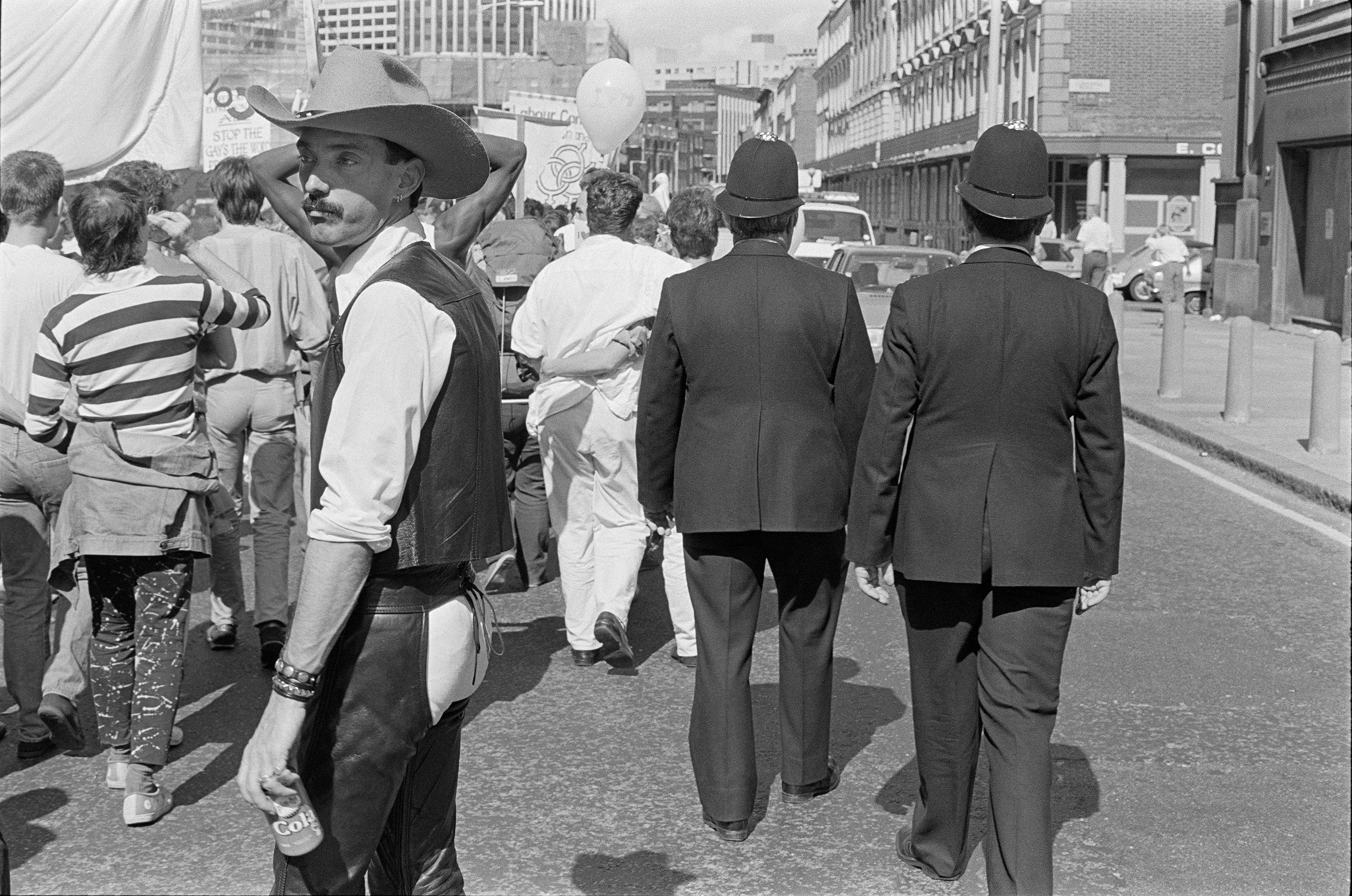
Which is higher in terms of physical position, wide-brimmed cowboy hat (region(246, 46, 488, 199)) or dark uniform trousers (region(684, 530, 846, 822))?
wide-brimmed cowboy hat (region(246, 46, 488, 199))

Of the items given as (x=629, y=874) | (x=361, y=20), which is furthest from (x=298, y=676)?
(x=361, y=20)

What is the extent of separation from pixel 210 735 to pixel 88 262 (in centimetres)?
172

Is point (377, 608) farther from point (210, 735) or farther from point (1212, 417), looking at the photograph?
point (1212, 417)

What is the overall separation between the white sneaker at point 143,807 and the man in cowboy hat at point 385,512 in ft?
6.54

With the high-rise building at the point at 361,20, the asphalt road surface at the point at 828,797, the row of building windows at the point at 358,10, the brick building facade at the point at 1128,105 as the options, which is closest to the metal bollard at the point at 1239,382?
the asphalt road surface at the point at 828,797

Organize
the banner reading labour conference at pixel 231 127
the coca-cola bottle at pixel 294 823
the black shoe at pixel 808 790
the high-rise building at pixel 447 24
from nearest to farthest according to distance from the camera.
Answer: the coca-cola bottle at pixel 294 823, the black shoe at pixel 808 790, the banner reading labour conference at pixel 231 127, the high-rise building at pixel 447 24

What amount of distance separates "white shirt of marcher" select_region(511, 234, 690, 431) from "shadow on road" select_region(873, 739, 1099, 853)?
2.15m

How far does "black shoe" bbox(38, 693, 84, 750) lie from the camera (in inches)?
216

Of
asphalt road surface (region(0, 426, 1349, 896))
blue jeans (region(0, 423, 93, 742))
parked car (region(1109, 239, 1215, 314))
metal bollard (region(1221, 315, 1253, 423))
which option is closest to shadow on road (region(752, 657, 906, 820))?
asphalt road surface (region(0, 426, 1349, 896))

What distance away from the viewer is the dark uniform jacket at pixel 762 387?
16.0ft

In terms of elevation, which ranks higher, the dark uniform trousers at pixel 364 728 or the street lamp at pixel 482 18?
the street lamp at pixel 482 18

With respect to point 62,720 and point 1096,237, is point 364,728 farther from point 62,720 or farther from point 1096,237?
point 1096,237

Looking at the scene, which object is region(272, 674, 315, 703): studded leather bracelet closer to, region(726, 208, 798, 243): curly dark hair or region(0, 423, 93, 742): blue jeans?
region(726, 208, 798, 243): curly dark hair

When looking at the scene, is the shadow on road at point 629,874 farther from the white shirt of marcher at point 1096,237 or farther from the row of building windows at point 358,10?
the row of building windows at point 358,10
